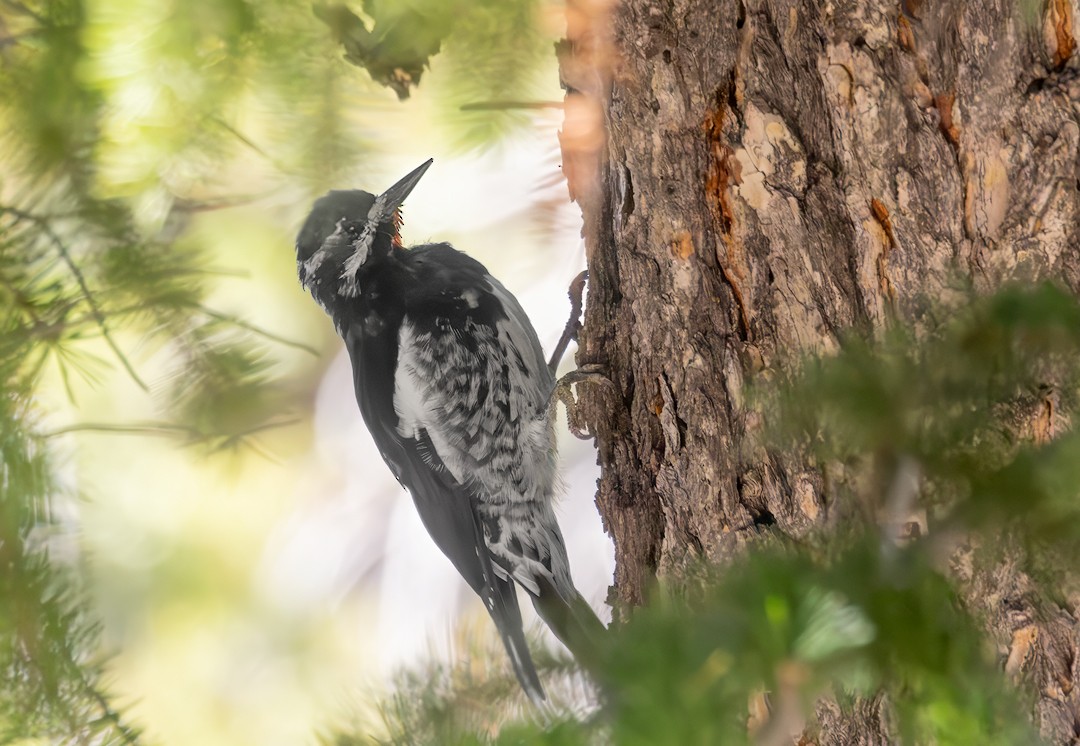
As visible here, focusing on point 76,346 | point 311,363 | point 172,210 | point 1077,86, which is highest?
point 311,363

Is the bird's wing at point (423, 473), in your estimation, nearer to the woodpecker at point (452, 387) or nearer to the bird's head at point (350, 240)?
the woodpecker at point (452, 387)

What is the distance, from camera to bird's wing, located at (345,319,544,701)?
211 centimetres

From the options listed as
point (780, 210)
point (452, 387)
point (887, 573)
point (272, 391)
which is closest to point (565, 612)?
point (452, 387)

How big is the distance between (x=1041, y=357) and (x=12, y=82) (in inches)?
38.0

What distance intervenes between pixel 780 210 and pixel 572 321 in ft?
3.06

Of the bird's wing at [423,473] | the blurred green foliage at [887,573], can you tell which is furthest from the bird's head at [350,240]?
the blurred green foliage at [887,573]

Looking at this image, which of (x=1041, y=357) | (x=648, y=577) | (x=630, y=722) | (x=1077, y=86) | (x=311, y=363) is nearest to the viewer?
(x=630, y=722)

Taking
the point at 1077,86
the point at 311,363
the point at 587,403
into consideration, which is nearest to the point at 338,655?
the point at 311,363

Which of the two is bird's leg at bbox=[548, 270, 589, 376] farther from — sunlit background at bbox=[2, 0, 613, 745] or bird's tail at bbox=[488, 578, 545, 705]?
bird's tail at bbox=[488, 578, 545, 705]

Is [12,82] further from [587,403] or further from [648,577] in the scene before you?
[648,577]

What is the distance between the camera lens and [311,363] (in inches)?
130

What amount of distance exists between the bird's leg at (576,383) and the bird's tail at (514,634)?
355mm

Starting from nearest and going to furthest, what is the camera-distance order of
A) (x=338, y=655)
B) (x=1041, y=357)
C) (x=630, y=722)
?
(x=630, y=722)
(x=1041, y=357)
(x=338, y=655)

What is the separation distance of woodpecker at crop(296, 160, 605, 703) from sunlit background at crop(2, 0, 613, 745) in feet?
0.42
